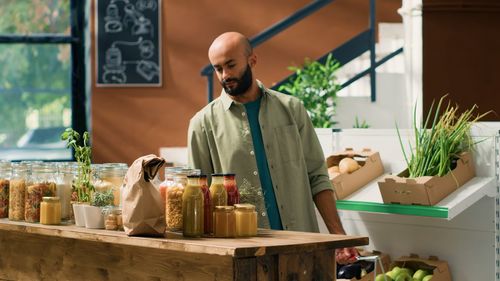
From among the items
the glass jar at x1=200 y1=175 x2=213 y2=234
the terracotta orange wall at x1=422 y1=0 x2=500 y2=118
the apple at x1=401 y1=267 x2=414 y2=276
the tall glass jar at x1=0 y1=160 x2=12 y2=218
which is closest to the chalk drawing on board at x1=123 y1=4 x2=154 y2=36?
the terracotta orange wall at x1=422 y1=0 x2=500 y2=118

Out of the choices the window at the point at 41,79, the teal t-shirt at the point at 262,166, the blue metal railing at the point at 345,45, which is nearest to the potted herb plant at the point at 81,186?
the teal t-shirt at the point at 262,166

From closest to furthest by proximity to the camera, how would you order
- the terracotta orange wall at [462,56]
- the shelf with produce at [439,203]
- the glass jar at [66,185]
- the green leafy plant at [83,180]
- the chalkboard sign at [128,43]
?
1. the green leafy plant at [83,180]
2. the glass jar at [66,185]
3. the shelf with produce at [439,203]
4. the terracotta orange wall at [462,56]
5. the chalkboard sign at [128,43]

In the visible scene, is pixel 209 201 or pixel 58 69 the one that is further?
pixel 58 69

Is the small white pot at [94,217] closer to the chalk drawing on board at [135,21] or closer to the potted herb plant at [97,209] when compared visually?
the potted herb plant at [97,209]

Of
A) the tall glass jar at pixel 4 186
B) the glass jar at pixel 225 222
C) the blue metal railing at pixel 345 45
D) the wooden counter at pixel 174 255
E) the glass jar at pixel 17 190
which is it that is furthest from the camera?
the blue metal railing at pixel 345 45

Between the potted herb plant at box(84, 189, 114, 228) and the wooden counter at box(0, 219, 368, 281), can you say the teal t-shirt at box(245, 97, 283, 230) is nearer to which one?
the wooden counter at box(0, 219, 368, 281)

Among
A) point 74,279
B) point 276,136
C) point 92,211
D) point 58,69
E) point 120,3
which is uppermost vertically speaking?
point 120,3

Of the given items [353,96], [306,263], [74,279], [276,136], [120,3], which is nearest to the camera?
[306,263]

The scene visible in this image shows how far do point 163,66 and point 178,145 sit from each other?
0.69 metres

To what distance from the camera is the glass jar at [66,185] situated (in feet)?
11.4

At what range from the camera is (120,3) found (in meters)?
8.08

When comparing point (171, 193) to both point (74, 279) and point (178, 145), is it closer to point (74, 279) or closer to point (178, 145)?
point (74, 279)

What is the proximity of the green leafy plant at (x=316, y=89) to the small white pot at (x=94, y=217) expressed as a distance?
3729mm

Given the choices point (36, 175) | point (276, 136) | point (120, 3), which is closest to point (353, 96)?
point (120, 3)
